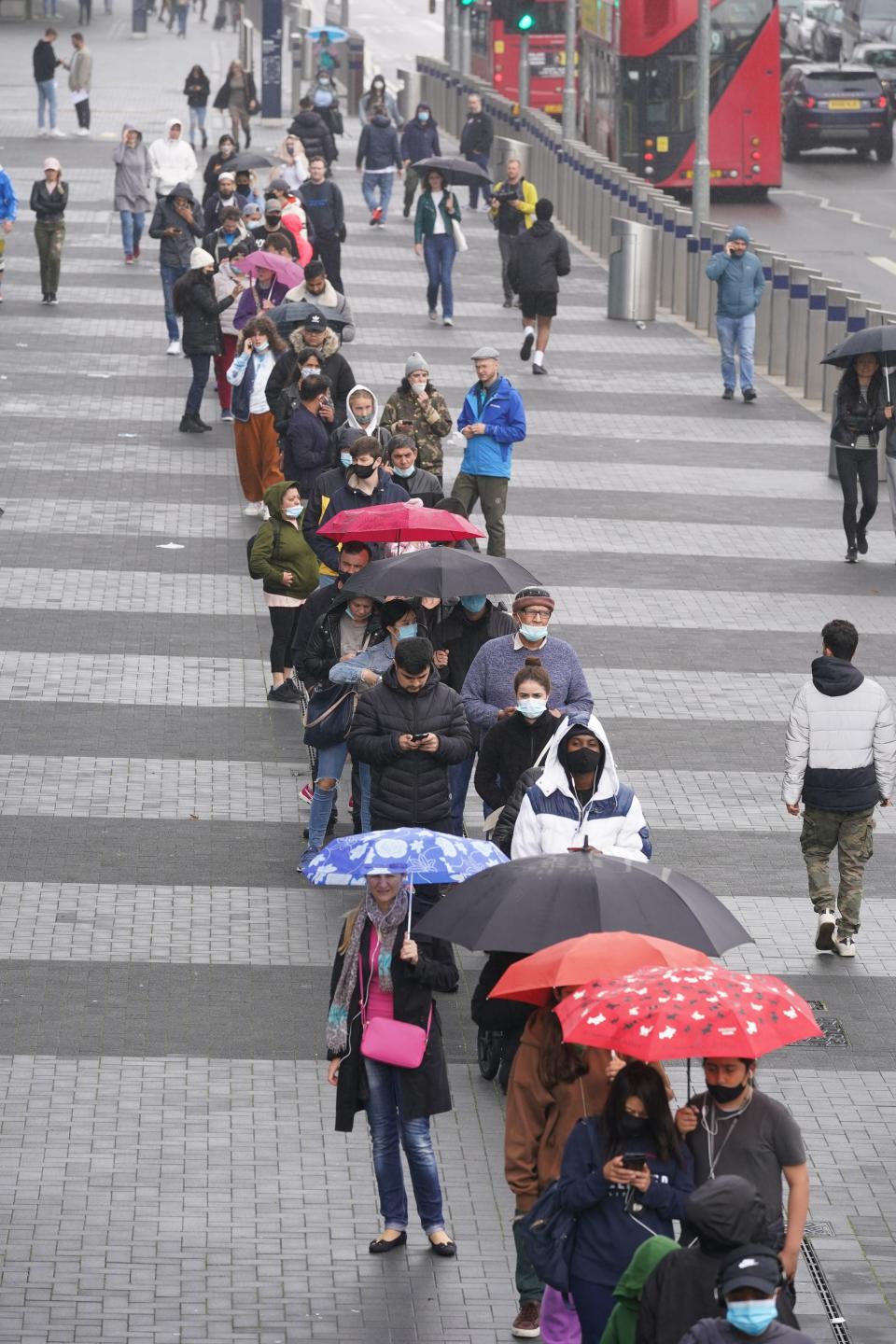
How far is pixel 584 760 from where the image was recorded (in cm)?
827

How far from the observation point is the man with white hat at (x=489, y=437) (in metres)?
15.8

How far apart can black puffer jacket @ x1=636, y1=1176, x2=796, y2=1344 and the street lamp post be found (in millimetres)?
33730

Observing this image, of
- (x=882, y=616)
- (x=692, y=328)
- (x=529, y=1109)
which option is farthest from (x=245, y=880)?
(x=692, y=328)

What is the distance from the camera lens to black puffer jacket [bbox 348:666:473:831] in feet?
31.6

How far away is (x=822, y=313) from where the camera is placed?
2350 centimetres

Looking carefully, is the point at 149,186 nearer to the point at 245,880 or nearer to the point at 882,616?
the point at 882,616

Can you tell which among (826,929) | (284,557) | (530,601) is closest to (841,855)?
(826,929)

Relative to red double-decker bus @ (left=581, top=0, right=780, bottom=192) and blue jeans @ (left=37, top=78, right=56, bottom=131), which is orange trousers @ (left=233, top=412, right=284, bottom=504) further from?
blue jeans @ (left=37, top=78, right=56, bottom=131)

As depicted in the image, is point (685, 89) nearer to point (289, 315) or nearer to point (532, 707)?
point (289, 315)

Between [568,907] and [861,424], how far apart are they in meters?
10.5

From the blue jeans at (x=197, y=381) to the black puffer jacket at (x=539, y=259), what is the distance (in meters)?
4.22

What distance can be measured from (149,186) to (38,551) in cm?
1289

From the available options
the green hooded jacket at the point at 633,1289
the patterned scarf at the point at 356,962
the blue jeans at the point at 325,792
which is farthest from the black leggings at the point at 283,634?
the green hooded jacket at the point at 633,1289

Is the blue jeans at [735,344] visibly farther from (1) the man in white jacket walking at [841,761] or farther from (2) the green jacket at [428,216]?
(1) the man in white jacket walking at [841,761]
